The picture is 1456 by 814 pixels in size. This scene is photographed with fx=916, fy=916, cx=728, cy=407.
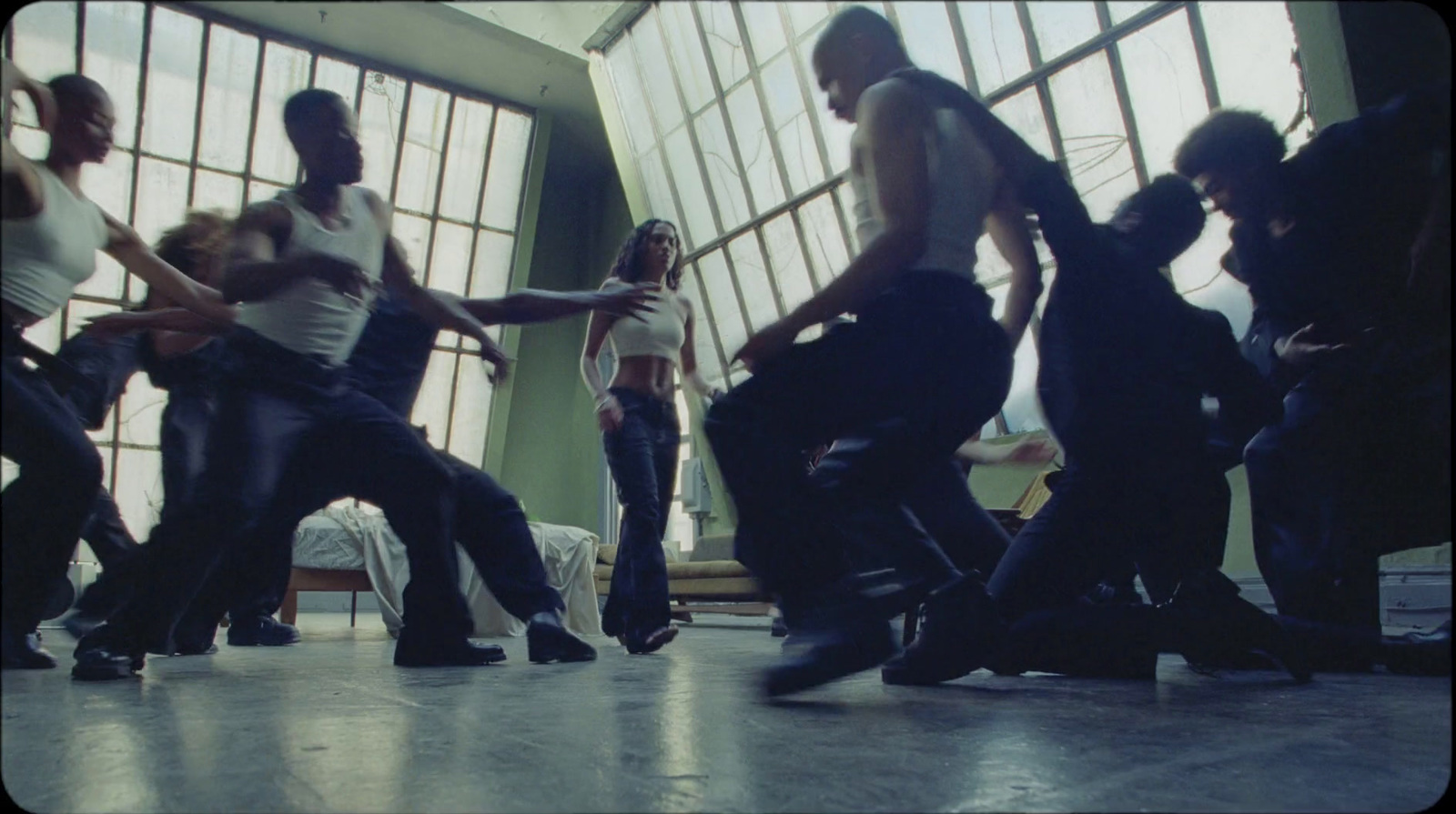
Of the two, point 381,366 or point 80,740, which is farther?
point 80,740

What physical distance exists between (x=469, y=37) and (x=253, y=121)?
0.26 feet

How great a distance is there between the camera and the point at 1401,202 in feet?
0.87

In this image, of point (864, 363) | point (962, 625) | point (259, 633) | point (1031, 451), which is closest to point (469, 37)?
point (864, 363)

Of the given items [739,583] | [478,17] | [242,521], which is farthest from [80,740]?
[739,583]

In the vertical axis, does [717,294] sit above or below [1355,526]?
above

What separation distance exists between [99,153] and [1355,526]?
40cm

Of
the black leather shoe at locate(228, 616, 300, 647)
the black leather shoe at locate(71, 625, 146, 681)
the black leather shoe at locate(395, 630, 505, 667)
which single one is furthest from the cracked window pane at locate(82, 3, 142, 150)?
the black leather shoe at locate(228, 616, 300, 647)

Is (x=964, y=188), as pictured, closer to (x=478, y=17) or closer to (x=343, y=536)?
(x=478, y=17)

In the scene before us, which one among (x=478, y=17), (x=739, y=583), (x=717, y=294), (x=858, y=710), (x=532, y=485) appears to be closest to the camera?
(x=478, y=17)

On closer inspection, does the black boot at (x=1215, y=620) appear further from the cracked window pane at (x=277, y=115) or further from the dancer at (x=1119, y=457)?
the cracked window pane at (x=277, y=115)

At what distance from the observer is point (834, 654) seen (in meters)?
0.81

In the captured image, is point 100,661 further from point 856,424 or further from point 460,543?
point 856,424

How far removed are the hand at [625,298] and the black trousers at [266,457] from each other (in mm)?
90

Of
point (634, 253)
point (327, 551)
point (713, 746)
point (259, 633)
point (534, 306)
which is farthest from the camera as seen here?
point (327, 551)
